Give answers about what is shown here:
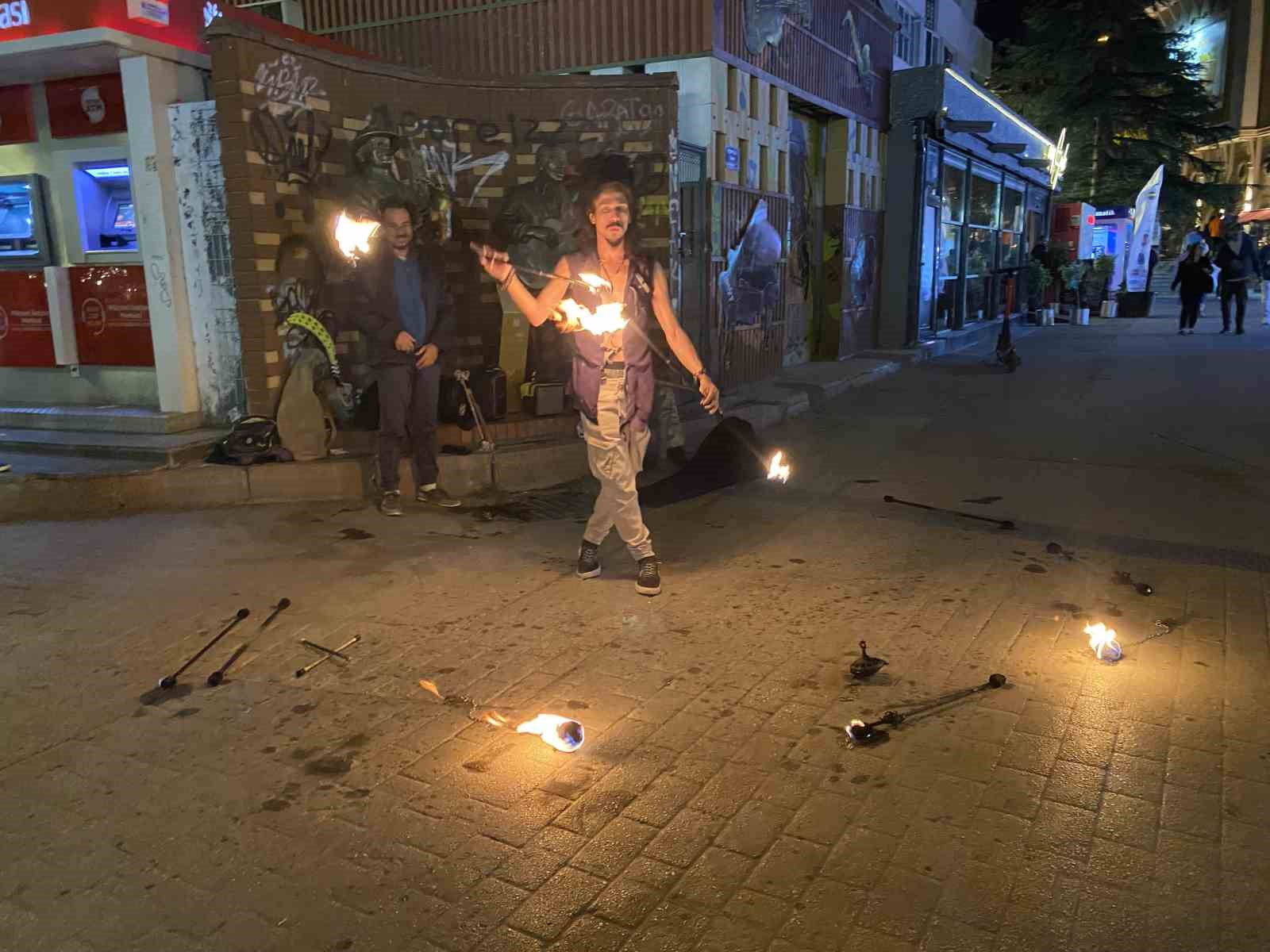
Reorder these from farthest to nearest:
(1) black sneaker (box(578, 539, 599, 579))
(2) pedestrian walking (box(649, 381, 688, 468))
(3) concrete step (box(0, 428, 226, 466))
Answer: (2) pedestrian walking (box(649, 381, 688, 468)), (3) concrete step (box(0, 428, 226, 466)), (1) black sneaker (box(578, 539, 599, 579))

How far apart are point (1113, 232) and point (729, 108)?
24.7 m

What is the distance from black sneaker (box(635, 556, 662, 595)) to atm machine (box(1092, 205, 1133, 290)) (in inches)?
1036

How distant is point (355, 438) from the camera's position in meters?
7.79

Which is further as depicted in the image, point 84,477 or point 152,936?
point 84,477

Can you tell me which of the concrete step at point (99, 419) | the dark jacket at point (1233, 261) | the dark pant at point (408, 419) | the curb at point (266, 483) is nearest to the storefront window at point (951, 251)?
the dark jacket at point (1233, 261)

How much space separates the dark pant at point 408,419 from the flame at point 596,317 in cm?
208

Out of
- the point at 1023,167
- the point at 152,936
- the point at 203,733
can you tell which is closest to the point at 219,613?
the point at 203,733

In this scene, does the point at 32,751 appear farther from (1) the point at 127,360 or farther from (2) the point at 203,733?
(1) the point at 127,360

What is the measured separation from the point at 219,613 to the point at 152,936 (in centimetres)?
259

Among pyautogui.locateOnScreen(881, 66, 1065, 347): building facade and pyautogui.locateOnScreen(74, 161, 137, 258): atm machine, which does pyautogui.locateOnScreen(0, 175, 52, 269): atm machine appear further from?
pyautogui.locateOnScreen(881, 66, 1065, 347): building facade

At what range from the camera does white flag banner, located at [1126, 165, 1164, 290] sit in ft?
72.4

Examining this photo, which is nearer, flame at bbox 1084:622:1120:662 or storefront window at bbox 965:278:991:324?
flame at bbox 1084:622:1120:662

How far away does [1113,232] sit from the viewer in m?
31.0

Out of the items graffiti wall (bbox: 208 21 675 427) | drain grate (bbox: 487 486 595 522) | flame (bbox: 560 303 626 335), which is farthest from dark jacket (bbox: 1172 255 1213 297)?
flame (bbox: 560 303 626 335)
